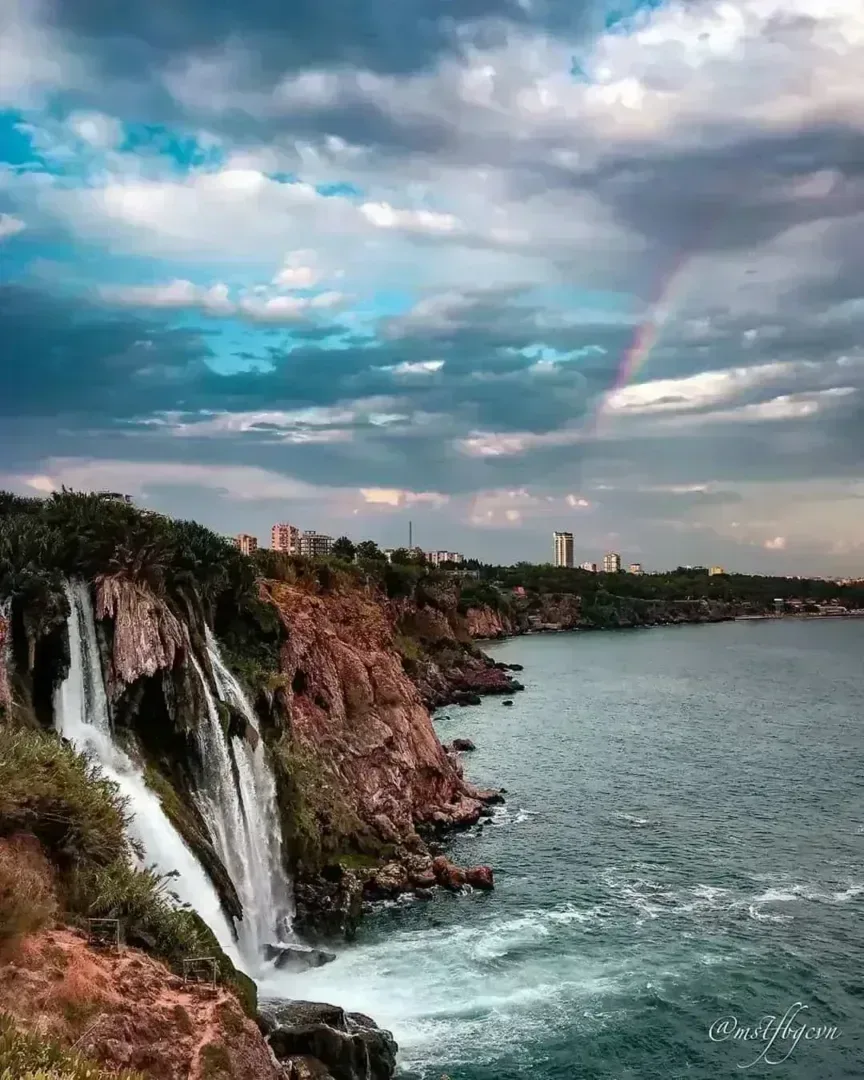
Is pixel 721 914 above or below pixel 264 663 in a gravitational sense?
below

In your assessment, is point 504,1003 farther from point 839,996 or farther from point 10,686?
point 10,686

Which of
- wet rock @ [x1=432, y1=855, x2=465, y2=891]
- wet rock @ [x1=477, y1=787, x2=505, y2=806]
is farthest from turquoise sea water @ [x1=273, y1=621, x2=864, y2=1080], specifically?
wet rock @ [x1=477, y1=787, x2=505, y2=806]

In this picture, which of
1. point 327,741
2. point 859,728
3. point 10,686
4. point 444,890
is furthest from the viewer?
point 859,728

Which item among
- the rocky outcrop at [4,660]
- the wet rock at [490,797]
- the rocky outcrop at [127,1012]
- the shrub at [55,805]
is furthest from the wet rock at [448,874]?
the rocky outcrop at [127,1012]

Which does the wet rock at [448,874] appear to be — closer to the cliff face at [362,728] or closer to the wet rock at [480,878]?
the wet rock at [480,878]

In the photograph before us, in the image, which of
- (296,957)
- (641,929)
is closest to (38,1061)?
(296,957)

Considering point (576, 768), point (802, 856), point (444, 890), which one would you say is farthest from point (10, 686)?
point (576, 768)

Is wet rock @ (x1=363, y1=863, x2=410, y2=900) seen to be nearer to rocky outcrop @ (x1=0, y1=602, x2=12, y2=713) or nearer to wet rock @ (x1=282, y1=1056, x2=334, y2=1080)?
wet rock @ (x1=282, y1=1056, x2=334, y2=1080)
